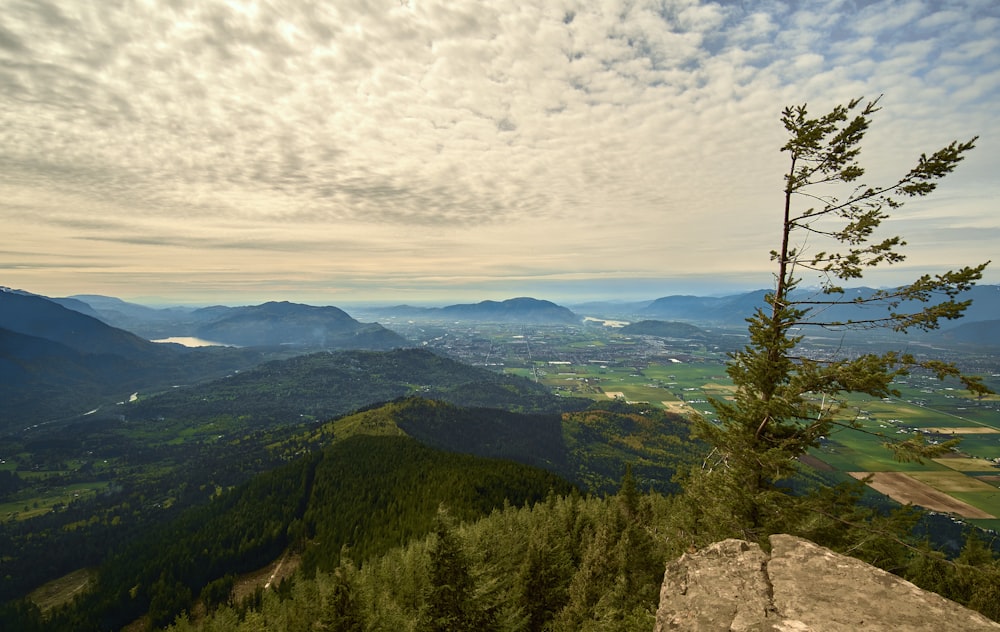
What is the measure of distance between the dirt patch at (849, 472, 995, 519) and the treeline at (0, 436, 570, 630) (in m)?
150

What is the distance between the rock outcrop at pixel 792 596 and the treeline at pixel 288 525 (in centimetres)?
9460

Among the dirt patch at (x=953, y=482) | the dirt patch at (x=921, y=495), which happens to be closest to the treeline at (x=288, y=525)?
the dirt patch at (x=921, y=495)

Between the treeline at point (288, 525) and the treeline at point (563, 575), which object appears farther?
the treeline at point (288, 525)

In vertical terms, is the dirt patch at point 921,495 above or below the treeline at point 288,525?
below

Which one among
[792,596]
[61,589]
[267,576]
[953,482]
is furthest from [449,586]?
[953,482]

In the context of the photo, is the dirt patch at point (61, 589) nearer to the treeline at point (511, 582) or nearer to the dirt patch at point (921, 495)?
the treeline at point (511, 582)

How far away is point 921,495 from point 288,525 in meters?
257

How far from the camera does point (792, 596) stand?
11.2m

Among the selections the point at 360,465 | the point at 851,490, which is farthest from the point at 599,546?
the point at 360,465

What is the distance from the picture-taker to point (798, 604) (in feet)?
35.6

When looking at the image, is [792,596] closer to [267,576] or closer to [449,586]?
[449,586]

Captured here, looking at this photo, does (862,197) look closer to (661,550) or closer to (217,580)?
(661,550)

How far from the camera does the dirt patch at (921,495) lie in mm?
156637

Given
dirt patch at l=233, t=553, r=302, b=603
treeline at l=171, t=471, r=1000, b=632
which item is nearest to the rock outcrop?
treeline at l=171, t=471, r=1000, b=632
